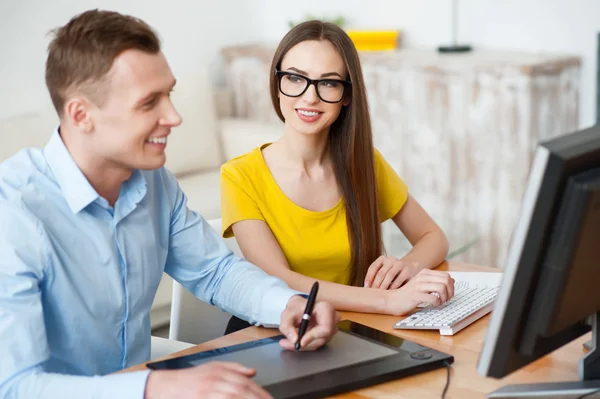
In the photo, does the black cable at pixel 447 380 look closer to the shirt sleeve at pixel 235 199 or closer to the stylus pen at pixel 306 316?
the stylus pen at pixel 306 316

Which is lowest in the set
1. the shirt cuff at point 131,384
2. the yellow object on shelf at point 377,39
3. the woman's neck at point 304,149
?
the shirt cuff at point 131,384

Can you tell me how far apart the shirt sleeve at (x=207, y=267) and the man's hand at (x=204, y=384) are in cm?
43

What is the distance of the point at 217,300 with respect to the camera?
→ 5.57ft

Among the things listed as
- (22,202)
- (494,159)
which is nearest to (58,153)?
(22,202)

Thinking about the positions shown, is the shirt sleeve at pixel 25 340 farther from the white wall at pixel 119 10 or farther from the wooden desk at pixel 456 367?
the white wall at pixel 119 10

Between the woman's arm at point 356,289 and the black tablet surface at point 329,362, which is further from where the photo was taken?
the woman's arm at point 356,289

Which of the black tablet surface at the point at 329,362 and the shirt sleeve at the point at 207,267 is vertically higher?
the shirt sleeve at the point at 207,267

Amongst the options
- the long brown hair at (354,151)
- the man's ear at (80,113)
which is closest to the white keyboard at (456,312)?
the long brown hair at (354,151)

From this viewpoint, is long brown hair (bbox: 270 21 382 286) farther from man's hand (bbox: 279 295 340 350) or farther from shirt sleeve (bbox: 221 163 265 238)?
man's hand (bbox: 279 295 340 350)

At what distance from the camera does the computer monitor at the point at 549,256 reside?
1.02 m

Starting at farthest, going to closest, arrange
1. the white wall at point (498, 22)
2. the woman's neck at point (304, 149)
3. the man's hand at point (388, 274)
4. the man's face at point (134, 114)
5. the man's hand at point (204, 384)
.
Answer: the white wall at point (498, 22) → the woman's neck at point (304, 149) → the man's hand at point (388, 274) → the man's face at point (134, 114) → the man's hand at point (204, 384)

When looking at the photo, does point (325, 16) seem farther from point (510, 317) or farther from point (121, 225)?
point (510, 317)

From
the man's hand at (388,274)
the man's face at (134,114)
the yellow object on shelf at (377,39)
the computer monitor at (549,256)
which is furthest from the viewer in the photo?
A: the yellow object on shelf at (377,39)

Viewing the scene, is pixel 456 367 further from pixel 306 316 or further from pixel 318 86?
pixel 318 86
